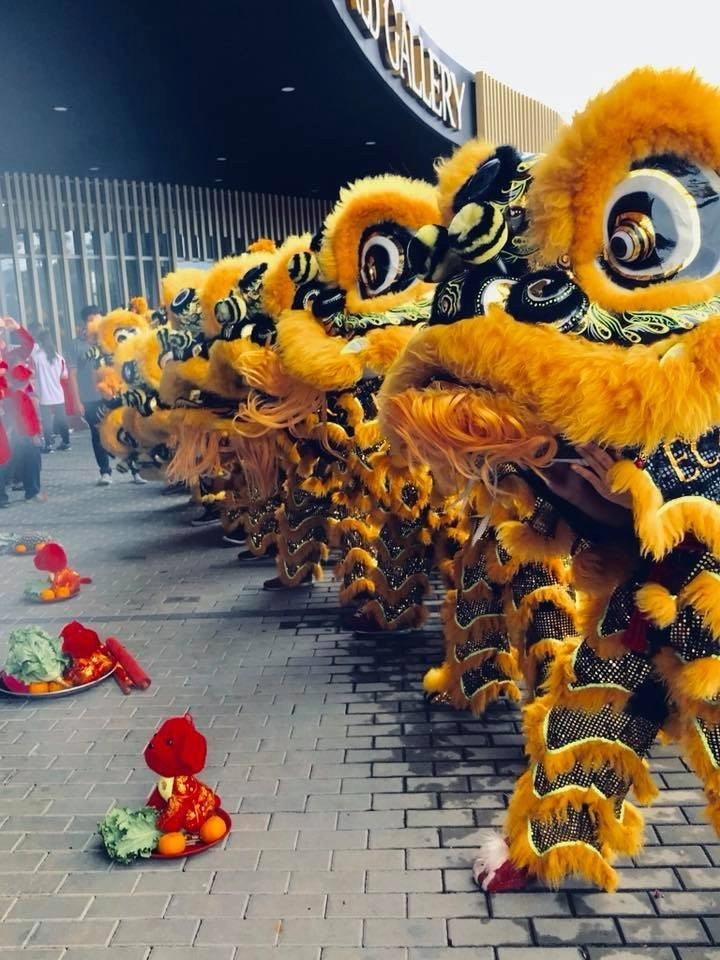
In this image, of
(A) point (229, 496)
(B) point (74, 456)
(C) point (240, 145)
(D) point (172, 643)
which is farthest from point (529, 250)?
(B) point (74, 456)

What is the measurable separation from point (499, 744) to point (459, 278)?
1958 mm

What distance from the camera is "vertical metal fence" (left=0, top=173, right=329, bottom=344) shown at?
12422 millimetres

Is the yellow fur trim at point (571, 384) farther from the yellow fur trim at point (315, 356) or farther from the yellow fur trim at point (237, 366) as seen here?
the yellow fur trim at point (237, 366)

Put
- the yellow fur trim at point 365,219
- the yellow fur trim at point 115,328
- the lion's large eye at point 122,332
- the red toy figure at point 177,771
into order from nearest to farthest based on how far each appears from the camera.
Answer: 1. the red toy figure at point 177,771
2. the yellow fur trim at point 365,219
3. the lion's large eye at point 122,332
4. the yellow fur trim at point 115,328

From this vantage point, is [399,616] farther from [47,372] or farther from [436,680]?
[47,372]

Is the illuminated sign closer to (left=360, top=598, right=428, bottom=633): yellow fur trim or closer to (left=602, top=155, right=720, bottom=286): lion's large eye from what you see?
(left=360, top=598, right=428, bottom=633): yellow fur trim

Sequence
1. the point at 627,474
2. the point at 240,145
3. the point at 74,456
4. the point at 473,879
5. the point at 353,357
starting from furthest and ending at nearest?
the point at 74,456
the point at 240,145
the point at 353,357
the point at 473,879
the point at 627,474

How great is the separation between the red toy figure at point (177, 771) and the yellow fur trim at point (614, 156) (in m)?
1.84

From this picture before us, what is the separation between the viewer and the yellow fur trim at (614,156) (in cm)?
188

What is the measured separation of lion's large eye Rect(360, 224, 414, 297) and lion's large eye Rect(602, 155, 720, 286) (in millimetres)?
1876

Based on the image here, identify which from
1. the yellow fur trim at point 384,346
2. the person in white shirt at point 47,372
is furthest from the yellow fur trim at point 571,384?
the person in white shirt at point 47,372

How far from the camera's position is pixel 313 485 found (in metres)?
4.89

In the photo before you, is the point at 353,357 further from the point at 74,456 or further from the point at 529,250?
the point at 74,456

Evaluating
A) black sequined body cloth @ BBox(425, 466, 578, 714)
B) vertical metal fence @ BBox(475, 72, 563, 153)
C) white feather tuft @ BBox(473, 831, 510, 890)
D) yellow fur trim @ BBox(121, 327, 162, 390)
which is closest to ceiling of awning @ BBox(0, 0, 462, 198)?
vertical metal fence @ BBox(475, 72, 563, 153)
